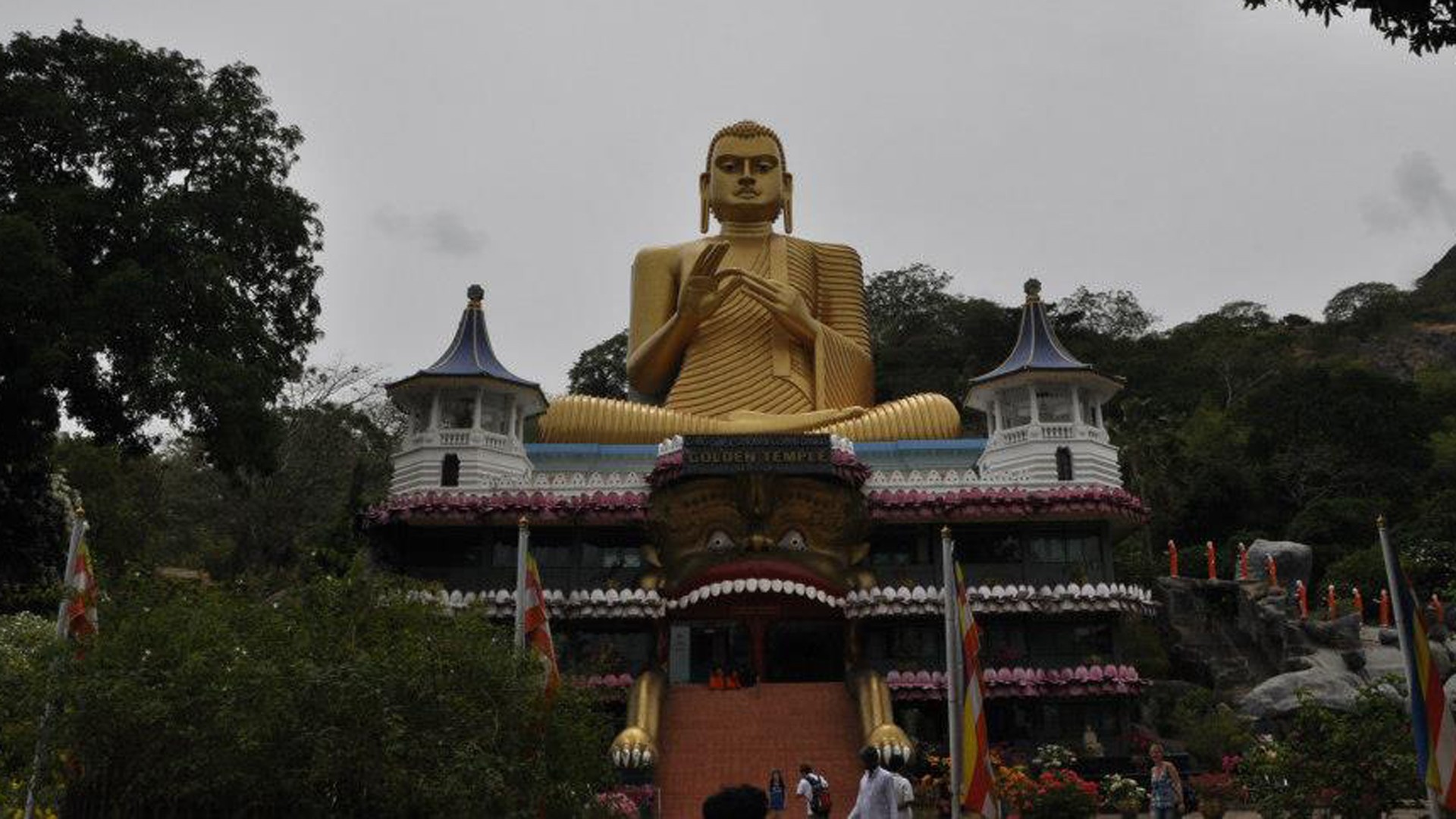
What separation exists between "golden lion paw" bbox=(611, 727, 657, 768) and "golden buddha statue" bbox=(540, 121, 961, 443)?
7.58 metres

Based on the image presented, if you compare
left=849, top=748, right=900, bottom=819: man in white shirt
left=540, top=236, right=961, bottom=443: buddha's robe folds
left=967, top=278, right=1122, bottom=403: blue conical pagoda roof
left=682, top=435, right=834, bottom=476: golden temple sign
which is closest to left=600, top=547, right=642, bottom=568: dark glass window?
left=682, top=435, right=834, bottom=476: golden temple sign

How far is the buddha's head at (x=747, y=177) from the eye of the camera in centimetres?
3127

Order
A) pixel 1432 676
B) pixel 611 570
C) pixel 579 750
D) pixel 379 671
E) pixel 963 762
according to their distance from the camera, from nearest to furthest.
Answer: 1. pixel 1432 676
2. pixel 379 671
3. pixel 579 750
4. pixel 963 762
5. pixel 611 570

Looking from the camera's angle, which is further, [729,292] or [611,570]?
[729,292]

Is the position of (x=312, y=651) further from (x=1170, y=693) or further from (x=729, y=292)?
(x=1170, y=693)

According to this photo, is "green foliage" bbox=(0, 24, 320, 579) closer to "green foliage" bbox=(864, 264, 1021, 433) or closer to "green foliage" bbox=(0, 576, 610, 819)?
"green foliage" bbox=(0, 576, 610, 819)

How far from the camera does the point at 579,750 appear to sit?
11250mm

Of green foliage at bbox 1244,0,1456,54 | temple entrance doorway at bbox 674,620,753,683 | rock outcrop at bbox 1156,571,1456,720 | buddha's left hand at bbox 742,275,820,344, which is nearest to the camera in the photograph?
green foliage at bbox 1244,0,1456,54

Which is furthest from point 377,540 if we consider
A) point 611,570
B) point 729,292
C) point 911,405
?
point 911,405

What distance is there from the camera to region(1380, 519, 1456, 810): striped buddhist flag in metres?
9.11

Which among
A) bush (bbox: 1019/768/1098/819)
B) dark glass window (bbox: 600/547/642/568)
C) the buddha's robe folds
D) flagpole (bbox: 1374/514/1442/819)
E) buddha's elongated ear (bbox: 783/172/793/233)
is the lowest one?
bush (bbox: 1019/768/1098/819)

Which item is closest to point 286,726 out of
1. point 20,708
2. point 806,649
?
point 20,708

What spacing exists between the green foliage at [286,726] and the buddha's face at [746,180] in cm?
2177

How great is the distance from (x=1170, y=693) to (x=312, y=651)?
21.1 m
